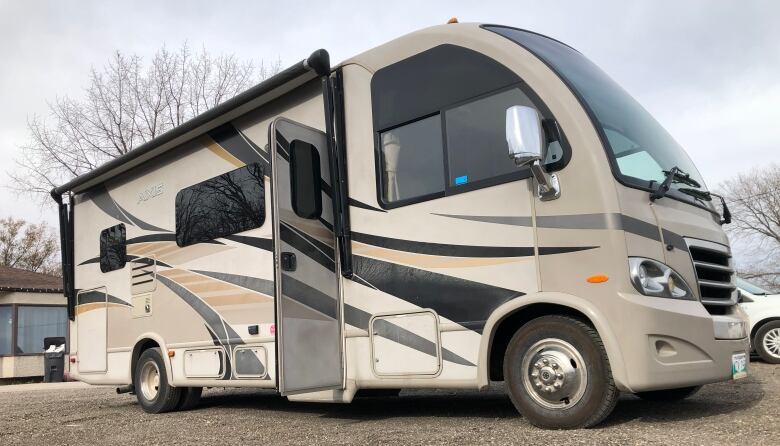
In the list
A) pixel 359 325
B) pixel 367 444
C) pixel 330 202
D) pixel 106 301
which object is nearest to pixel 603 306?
pixel 367 444

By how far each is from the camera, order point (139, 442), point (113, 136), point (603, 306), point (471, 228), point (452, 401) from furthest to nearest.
Result: point (113, 136) < point (452, 401) < point (139, 442) < point (471, 228) < point (603, 306)

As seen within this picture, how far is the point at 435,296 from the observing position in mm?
4918

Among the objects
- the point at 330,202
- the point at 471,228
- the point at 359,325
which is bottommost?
the point at 359,325

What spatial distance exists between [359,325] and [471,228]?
4.34 feet

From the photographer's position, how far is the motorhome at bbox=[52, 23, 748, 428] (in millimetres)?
4184

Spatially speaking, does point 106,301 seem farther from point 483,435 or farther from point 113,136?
point 113,136

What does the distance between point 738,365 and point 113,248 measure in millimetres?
7036

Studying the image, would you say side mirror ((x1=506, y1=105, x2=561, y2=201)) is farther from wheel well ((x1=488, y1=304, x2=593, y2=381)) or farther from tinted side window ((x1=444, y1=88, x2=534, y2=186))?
wheel well ((x1=488, y1=304, x2=593, y2=381))

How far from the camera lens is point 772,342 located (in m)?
9.80

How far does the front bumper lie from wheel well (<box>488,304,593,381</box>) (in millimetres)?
335

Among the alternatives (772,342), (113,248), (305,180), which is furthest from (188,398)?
(772,342)

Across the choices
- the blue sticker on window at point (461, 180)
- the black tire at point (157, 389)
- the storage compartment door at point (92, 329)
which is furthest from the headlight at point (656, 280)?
the storage compartment door at point (92, 329)

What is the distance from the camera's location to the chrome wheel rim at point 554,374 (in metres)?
4.21

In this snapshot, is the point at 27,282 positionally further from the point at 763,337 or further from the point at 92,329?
the point at 763,337
